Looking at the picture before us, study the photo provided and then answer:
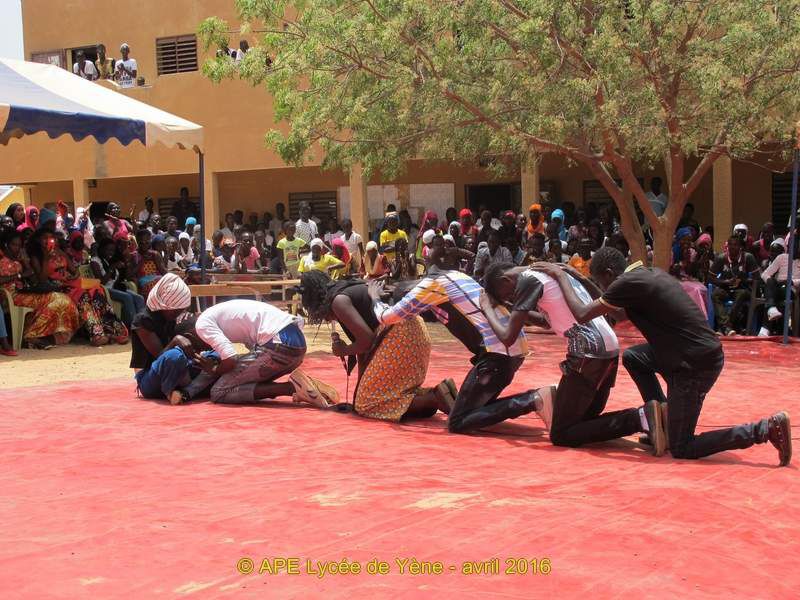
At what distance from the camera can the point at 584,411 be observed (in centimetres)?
664

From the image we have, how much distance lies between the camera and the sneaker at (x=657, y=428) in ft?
20.8

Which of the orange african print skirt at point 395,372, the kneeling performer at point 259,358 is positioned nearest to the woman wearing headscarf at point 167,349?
the kneeling performer at point 259,358

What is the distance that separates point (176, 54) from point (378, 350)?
19164mm

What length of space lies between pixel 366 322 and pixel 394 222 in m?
8.85

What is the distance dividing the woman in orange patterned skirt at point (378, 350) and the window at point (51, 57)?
67.8ft

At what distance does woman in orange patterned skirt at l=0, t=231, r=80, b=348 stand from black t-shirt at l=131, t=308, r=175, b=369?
454cm

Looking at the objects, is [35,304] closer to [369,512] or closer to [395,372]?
[395,372]

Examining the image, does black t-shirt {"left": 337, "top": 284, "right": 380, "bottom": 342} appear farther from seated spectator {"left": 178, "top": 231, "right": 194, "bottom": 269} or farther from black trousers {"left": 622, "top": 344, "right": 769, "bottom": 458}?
seated spectator {"left": 178, "top": 231, "right": 194, "bottom": 269}

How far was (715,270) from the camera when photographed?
1396 centimetres

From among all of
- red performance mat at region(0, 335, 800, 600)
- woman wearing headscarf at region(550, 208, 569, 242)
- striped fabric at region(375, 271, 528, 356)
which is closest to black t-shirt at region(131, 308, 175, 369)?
red performance mat at region(0, 335, 800, 600)

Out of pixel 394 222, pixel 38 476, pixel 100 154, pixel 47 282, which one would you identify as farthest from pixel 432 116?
pixel 100 154

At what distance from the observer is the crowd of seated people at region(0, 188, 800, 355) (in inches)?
508

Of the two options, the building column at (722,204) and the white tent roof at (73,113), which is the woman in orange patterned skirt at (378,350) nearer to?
the white tent roof at (73,113)

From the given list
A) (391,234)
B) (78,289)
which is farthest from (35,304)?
(391,234)
